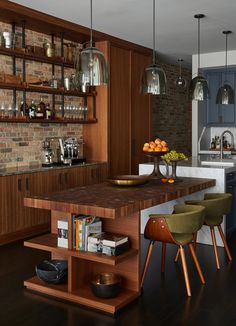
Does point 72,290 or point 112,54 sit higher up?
point 112,54

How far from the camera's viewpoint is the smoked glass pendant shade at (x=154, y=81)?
14.1ft

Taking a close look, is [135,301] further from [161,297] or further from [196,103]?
[196,103]

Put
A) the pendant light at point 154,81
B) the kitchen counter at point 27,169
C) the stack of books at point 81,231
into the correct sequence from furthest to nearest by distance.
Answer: the kitchen counter at point 27,169
the pendant light at point 154,81
the stack of books at point 81,231

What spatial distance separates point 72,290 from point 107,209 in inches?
34.2

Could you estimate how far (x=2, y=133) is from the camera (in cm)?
575

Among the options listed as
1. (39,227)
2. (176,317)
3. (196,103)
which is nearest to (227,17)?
(196,103)

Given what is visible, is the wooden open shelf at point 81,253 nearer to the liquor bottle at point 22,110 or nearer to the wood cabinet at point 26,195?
the wood cabinet at point 26,195

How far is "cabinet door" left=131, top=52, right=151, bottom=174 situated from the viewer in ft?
25.2

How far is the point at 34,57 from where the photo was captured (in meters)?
5.93

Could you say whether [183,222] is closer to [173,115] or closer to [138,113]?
[138,113]

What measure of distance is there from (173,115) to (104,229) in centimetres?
652

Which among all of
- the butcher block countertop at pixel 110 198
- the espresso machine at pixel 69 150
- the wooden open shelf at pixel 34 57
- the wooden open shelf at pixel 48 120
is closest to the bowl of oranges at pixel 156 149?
the butcher block countertop at pixel 110 198

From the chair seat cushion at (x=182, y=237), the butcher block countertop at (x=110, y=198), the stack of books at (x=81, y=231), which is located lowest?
the chair seat cushion at (x=182, y=237)

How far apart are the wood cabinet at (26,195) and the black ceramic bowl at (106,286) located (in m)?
2.01
